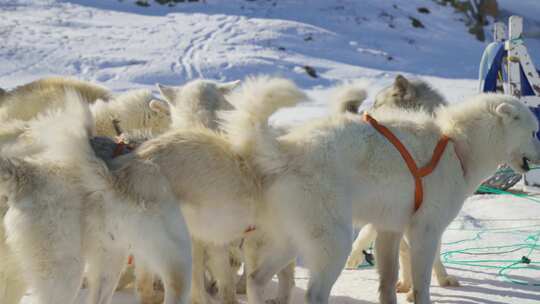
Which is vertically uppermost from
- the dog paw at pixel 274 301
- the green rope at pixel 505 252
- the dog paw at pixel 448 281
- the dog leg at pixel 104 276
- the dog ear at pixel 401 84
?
the dog ear at pixel 401 84

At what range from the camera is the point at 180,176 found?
4.20 meters

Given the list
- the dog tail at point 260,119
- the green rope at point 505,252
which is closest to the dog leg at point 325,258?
the dog tail at point 260,119

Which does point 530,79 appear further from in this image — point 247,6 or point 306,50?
point 247,6

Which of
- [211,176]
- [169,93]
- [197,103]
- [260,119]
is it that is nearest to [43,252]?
[211,176]

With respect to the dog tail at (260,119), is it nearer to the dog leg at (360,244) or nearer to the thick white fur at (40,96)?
the dog leg at (360,244)

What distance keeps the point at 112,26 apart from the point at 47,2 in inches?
145

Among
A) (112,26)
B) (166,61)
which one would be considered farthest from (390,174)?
(112,26)

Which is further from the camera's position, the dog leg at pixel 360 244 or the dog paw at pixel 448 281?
the dog leg at pixel 360 244

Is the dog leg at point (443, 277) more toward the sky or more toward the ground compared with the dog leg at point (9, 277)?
more toward the ground

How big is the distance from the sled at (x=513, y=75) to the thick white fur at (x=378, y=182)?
373cm

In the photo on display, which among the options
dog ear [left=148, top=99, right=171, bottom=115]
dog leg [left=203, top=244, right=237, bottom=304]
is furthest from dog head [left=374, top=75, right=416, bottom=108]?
dog leg [left=203, top=244, right=237, bottom=304]

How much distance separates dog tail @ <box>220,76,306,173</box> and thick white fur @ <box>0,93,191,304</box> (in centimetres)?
63

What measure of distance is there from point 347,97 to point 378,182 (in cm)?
82

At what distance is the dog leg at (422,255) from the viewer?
15.9 ft
